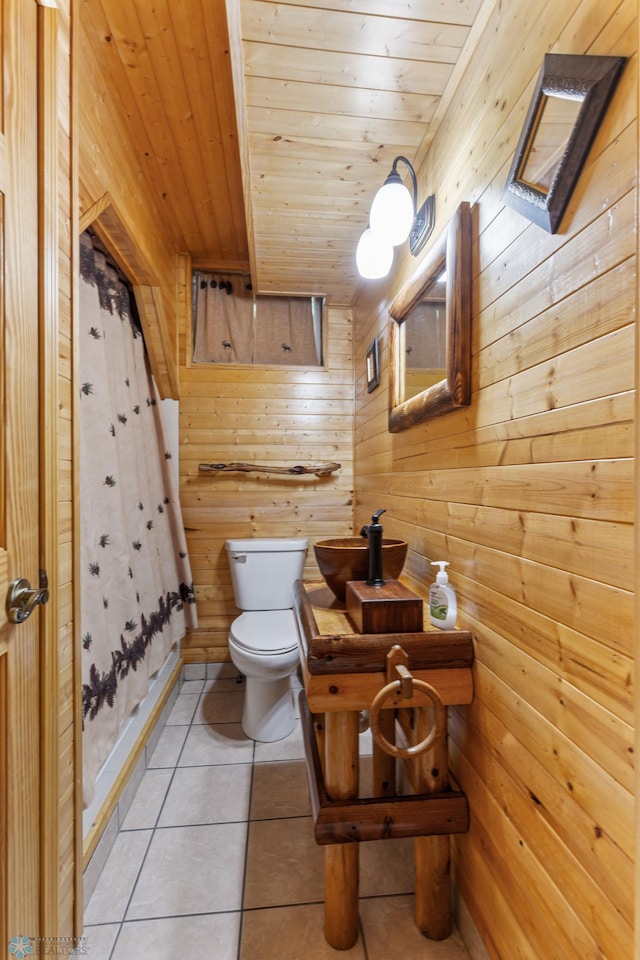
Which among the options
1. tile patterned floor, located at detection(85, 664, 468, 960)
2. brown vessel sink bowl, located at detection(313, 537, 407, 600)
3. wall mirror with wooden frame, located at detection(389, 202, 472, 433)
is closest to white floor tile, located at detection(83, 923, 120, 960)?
tile patterned floor, located at detection(85, 664, 468, 960)

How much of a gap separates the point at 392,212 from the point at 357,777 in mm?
1577

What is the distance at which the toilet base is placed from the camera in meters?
1.85

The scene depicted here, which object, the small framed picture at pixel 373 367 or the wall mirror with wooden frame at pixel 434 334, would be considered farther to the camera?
the small framed picture at pixel 373 367

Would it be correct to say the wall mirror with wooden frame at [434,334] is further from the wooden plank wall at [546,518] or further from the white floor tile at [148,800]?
the white floor tile at [148,800]

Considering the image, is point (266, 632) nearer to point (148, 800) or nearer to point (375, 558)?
point (148, 800)

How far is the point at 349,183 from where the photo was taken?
1595 mm

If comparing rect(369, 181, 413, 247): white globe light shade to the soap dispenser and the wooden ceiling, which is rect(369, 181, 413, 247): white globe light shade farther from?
the soap dispenser

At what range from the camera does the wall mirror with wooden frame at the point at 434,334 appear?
1073 mm

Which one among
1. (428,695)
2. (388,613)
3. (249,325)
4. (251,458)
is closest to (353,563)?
(388,613)

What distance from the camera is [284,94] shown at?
125cm

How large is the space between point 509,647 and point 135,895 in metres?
1.26

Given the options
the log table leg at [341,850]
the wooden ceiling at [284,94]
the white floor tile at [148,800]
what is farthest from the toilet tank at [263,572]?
the wooden ceiling at [284,94]

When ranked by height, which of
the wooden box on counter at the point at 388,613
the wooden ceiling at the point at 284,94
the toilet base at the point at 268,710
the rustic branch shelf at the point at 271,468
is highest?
the wooden ceiling at the point at 284,94

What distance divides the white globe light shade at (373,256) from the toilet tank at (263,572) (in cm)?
146
